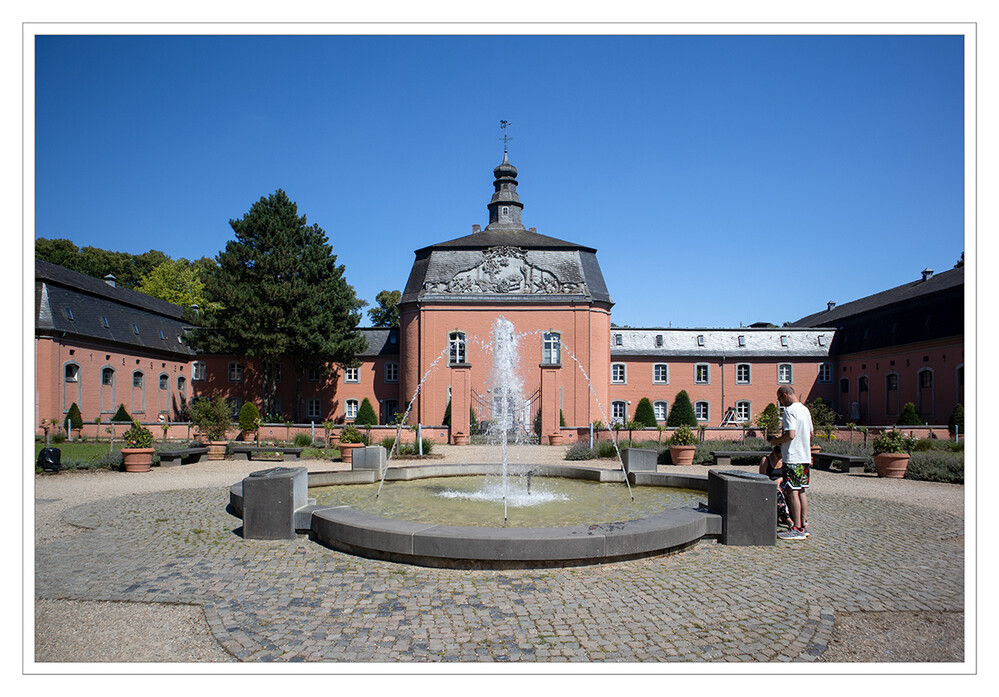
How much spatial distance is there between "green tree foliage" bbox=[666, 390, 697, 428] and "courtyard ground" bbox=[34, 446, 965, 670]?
95.6 feet

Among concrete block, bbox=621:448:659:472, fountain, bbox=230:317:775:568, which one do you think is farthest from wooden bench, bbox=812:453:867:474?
fountain, bbox=230:317:775:568

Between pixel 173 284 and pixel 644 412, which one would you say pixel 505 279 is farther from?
pixel 173 284

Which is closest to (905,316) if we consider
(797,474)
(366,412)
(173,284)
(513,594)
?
(366,412)

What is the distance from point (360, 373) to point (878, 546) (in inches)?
1330

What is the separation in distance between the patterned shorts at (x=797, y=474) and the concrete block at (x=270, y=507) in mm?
5924

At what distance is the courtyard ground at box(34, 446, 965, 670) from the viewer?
3930 millimetres

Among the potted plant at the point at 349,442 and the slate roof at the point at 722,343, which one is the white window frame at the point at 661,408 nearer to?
the slate roof at the point at 722,343

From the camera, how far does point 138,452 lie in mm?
14797

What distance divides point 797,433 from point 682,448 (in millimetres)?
9909

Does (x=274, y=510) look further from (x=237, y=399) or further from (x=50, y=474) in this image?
(x=237, y=399)

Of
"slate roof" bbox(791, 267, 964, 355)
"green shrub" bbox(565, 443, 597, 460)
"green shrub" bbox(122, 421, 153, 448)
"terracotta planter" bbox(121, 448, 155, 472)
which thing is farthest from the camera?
"slate roof" bbox(791, 267, 964, 355)

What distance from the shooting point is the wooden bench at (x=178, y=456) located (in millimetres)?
16322

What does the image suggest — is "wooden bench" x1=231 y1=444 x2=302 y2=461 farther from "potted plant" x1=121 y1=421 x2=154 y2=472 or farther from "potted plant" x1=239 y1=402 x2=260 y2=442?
"potted plant" x1=239 y1=402 x2=260 y2=442
